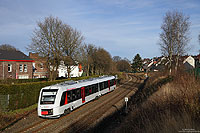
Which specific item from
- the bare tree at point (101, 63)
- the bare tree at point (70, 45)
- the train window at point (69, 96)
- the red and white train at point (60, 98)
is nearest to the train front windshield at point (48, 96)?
the red and white train at point (60, 98)

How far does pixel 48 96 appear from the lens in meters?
12.9

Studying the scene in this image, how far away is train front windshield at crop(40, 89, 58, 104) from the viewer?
Answer: 501 inches

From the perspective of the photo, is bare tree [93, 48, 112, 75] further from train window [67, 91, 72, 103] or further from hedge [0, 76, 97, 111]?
train window [67, 91, 72, 103]

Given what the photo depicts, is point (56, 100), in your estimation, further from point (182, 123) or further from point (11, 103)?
point (182, 123)

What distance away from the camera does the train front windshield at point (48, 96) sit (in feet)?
41.8

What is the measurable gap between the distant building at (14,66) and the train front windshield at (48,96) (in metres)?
22.3

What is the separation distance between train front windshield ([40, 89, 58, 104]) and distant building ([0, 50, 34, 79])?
22333mm

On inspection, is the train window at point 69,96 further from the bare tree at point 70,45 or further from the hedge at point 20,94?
the bare tree at point 70,45

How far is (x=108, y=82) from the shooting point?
84.3 feet

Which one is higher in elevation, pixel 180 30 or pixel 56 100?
pixel 180 30

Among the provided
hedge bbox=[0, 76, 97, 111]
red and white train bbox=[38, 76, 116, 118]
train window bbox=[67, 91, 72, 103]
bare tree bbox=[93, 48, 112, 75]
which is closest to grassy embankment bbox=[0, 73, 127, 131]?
hedge bbox=[0, 76, 97, 111]

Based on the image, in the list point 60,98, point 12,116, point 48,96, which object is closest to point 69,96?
point 60,98

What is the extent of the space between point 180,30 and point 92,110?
21581 mm

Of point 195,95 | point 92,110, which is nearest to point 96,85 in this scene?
point 92,110
